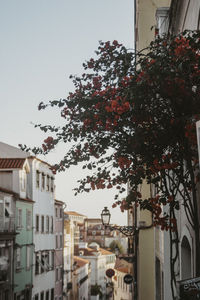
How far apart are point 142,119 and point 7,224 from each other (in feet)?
89.8

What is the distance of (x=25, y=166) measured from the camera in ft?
120

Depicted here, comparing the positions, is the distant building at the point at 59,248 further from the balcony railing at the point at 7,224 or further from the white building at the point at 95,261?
the white building at the point at 95,261

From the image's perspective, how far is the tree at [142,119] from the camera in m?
5.66

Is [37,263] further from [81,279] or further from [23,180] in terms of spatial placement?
[81,279]

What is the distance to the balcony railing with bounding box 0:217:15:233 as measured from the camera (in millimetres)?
30844

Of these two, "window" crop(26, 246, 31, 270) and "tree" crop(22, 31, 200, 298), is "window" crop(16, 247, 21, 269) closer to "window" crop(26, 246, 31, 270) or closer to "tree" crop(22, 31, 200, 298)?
"window" crop(26, 246, 31, 270)

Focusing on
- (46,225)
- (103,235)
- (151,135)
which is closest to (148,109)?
(151,135)

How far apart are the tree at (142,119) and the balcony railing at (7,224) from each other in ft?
81.6

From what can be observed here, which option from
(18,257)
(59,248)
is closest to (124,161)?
(18,257)

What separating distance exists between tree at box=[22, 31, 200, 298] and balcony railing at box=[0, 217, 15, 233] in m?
24.9

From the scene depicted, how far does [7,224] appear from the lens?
31781mm

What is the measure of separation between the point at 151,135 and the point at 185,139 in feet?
1.51

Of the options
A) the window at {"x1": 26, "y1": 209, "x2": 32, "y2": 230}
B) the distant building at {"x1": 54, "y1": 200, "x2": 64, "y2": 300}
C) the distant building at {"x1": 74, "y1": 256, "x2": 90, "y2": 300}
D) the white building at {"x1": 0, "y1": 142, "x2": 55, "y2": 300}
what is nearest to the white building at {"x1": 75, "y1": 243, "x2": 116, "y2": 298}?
the distant building at {"x1": 74, "y1": 256, "x2": 90, "y2": 300}

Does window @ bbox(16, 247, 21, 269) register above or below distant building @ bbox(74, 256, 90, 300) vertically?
above
